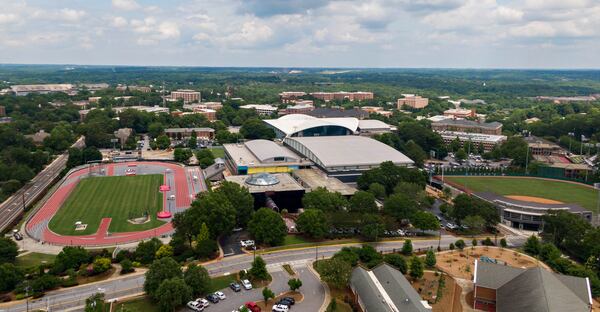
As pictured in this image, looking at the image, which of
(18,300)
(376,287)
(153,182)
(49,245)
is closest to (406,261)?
(376,287)

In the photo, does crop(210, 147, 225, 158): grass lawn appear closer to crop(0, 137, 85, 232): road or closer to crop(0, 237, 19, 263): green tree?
crop(0, 137, 85, 232): road

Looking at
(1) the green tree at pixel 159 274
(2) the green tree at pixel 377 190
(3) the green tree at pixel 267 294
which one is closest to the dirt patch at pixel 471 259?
(2) the green tree at pixel 377 190

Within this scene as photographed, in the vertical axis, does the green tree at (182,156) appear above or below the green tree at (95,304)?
above

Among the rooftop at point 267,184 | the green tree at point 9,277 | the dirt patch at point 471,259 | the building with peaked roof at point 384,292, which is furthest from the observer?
the rooftop at point 267,184

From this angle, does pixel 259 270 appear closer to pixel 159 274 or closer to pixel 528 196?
pixel 159 274

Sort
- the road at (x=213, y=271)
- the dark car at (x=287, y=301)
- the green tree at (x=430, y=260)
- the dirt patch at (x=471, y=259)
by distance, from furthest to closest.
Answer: the dirt patch at (x=471, y=259), the green tree at (x=430, y=260), the dark car at (x=287, y=301), the road at (x=213, y=271)

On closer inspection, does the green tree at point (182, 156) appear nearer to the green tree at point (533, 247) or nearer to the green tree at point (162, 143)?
the green tree at point (162, 143)
